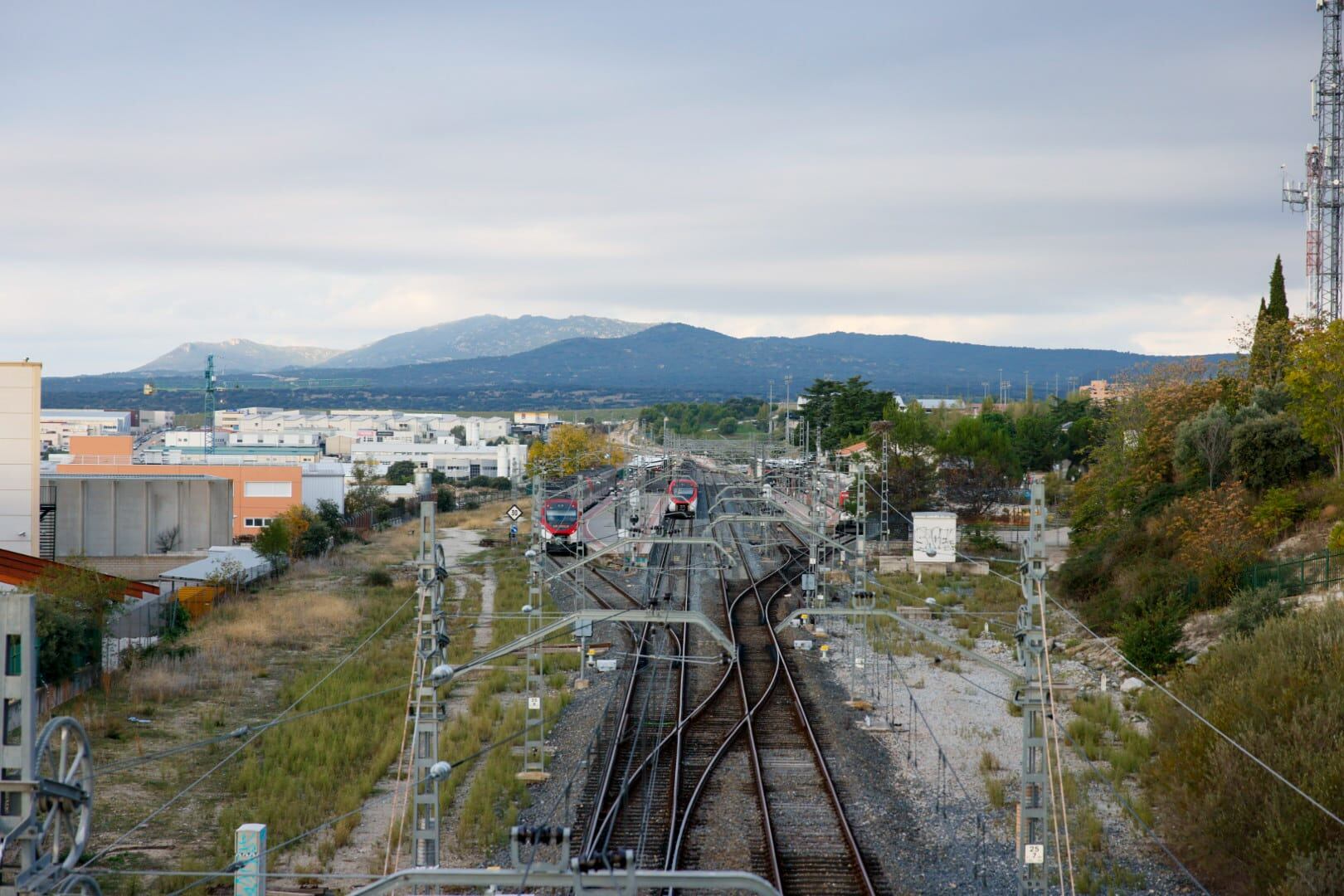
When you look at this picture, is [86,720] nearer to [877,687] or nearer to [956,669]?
[877,687]

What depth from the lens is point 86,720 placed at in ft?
61.8

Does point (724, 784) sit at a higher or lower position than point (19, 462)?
lower

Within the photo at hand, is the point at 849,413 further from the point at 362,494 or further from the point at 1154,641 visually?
the point at 1154,641

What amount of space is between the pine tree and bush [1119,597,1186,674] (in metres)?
19.4

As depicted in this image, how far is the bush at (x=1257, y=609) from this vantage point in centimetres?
1956

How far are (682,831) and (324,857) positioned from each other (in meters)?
3.93

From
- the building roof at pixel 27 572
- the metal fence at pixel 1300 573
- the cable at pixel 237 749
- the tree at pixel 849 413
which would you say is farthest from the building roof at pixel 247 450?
the metal fence at pixel 1300 573

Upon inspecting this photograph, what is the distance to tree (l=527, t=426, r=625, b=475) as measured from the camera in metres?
70.5

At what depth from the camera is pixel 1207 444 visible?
3130cm

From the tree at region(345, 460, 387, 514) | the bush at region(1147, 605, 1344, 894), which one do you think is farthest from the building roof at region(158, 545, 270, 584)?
the bush at region(1147, 605, 1344, 894)

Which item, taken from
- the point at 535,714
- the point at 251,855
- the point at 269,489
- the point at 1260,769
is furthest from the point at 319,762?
the point at 269,489

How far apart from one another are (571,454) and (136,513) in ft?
116

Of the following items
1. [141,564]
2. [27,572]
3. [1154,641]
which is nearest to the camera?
[1154,641]

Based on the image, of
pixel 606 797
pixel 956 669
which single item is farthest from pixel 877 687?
pixel 606 797
